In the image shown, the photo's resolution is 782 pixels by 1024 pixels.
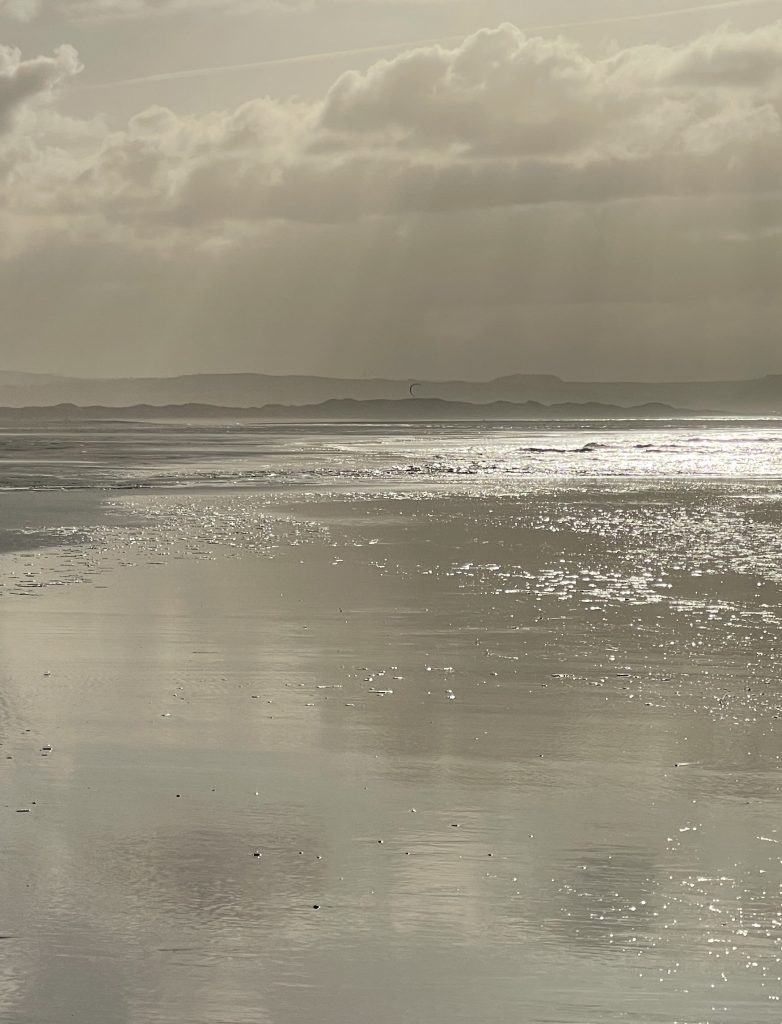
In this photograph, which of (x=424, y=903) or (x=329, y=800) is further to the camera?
(x=329, y=800)

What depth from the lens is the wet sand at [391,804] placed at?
5645 millimetres

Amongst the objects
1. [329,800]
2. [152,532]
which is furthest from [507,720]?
[152,532]

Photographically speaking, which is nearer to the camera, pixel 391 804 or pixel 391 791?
pixel 391 804

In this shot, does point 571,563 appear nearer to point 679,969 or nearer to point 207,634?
point 207,634

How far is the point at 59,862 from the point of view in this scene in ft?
23.4

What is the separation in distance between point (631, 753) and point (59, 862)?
4.02 m

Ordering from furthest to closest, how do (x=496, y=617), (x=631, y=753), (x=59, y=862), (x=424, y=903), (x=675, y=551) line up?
(x=675, y=551) < (x=496, y=617) < (x=631, y=753) < (x=59, y=862) < (x=424, y=903)

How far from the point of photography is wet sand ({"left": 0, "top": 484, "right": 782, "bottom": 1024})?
5.64m

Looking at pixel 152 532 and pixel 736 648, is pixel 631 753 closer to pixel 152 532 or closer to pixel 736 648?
pixel 736 648

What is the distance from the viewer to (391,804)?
27.1 feet

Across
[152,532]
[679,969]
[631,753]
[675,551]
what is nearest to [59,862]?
[679,969]

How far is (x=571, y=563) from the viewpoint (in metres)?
21.1

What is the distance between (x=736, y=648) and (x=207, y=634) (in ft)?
17.0

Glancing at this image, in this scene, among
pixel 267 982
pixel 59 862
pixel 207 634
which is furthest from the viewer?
pixel 207 634
